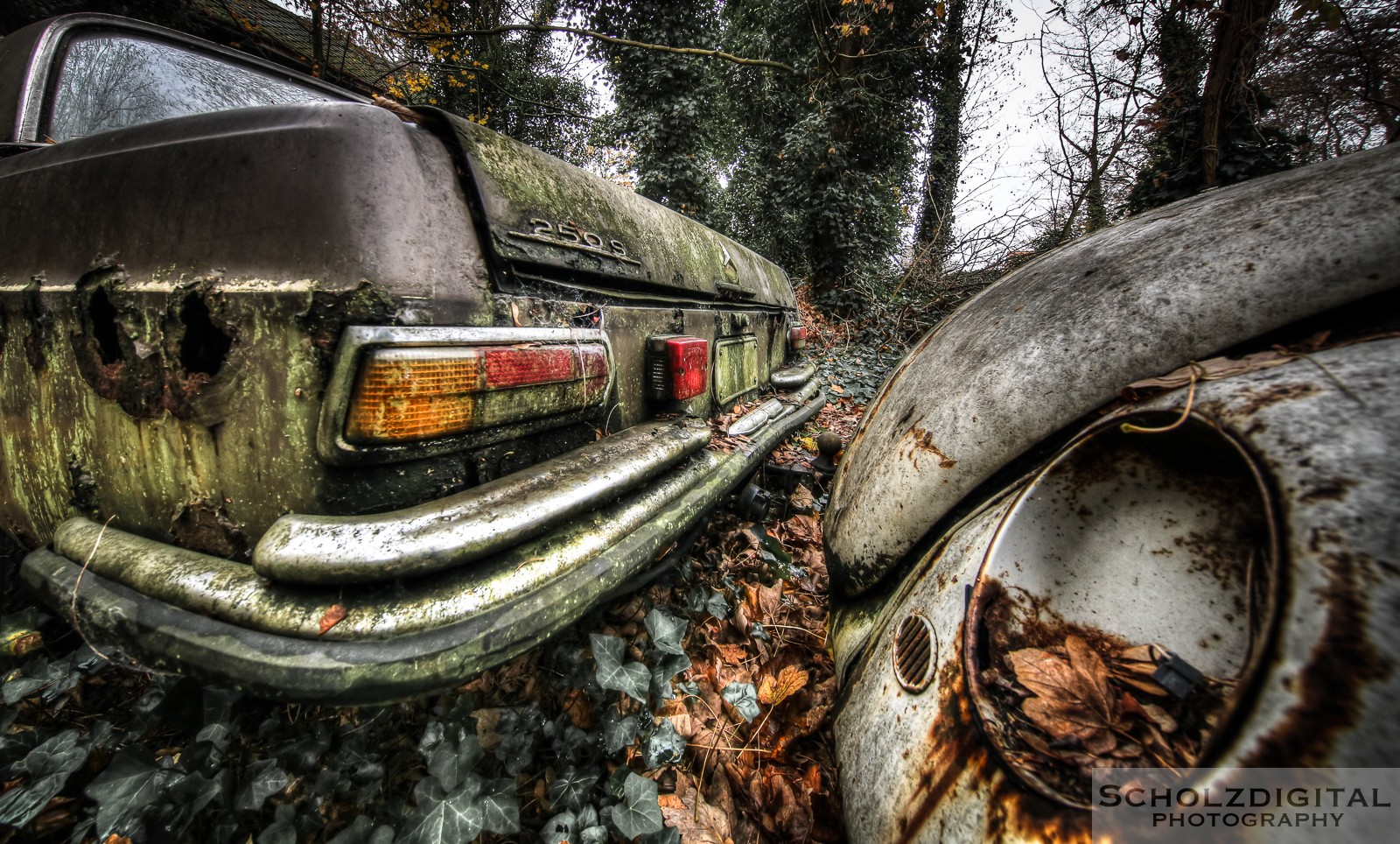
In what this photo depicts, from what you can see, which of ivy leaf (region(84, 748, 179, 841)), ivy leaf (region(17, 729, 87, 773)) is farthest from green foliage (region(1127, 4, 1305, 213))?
ivy leaf (region(17, 729, 87, 773))

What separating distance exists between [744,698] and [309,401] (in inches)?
47.1

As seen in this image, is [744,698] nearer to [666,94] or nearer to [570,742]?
[570,742]

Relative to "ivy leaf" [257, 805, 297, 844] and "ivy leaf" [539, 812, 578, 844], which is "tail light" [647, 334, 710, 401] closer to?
"ivy leaf" [539, 812, 578, 844]

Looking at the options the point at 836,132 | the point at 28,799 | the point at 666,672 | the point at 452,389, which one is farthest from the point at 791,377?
the point at 836,132

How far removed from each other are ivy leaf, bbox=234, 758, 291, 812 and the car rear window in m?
1.73

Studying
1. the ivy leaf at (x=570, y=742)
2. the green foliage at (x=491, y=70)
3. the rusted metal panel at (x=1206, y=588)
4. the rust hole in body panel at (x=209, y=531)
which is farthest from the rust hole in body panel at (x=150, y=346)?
the green foliage at (x=491, y=70)

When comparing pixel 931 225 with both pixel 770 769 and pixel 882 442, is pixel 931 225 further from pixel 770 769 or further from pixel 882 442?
pixel 770 769

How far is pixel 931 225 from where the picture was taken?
814cm

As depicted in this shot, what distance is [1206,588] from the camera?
647mm

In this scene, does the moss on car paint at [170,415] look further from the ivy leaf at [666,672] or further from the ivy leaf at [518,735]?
the ivy leaf at [666,672]

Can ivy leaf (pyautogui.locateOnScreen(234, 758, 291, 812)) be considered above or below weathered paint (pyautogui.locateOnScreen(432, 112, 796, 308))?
below

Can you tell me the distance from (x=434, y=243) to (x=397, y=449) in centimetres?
42

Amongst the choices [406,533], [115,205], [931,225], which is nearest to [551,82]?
[931,225]

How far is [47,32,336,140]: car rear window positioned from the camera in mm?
1494
